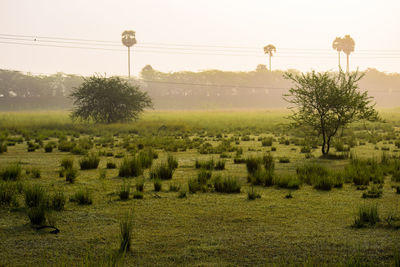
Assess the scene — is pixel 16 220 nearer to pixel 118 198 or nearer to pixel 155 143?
pixel 118 198

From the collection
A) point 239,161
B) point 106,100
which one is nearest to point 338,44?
point 106,100

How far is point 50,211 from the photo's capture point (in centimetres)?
831

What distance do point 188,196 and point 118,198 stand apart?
1615mm

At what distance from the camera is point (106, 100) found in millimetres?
45812

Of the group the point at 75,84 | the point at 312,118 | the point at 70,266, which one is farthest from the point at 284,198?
the point at 75,84

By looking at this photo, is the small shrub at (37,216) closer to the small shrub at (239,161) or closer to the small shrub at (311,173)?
the small shrub at (311,173)

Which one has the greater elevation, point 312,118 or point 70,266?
point 312,118

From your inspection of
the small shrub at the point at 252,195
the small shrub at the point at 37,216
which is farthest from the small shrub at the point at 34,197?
the small shrub at the point at 252,195

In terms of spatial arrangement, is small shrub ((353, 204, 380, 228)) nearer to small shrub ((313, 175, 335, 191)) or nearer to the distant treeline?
small shrub ((313, 175, 335, 191))

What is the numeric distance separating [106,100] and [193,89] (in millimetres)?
90552

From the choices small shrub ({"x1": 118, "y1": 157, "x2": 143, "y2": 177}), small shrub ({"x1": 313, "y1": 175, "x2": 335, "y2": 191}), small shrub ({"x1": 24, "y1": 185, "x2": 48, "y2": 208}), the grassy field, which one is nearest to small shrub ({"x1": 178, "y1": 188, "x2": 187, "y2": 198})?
the grassy field

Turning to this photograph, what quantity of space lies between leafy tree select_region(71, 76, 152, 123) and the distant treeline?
226ft

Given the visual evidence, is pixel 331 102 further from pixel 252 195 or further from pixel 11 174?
pixel 11 174

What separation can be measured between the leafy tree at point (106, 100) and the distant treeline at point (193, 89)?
68.8 m
